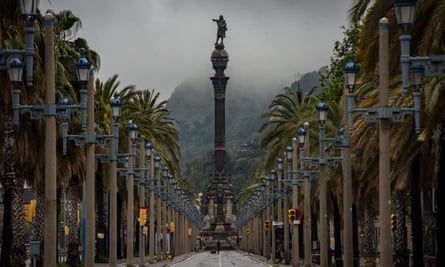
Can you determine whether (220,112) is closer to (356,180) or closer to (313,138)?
(313,138)

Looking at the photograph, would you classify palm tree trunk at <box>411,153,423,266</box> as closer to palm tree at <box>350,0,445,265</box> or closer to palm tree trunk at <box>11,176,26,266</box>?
palm tree at <box>350,0,445,265</box>

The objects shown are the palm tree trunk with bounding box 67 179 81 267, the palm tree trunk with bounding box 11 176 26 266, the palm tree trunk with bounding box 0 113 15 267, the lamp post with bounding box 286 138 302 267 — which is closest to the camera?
the palm tree trunk with bounding box 0 113 15 267

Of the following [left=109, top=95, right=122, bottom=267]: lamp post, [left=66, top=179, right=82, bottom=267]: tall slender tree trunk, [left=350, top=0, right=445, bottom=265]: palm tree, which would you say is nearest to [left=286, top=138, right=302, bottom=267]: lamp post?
[left=109, top=95, right=122, bottom=267]: lamp post

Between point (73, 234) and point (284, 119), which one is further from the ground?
point (284, 119)

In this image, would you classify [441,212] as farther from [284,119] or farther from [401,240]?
[284,119]

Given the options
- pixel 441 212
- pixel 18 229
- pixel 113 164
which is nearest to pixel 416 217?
pixel 441 212

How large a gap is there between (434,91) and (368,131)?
14200 mm

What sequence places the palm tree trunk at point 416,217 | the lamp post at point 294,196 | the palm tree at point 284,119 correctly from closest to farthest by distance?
the palm tree trunk at point 416,217 → the lamp post at point 294,196 → the palm tree at point 284,119

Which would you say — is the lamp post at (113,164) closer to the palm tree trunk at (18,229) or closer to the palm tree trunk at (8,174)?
the palm tree trunk at (18,229)

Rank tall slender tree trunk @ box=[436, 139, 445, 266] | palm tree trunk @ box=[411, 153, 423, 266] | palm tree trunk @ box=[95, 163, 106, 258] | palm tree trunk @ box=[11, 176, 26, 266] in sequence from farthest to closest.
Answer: palm tree trunk @ box=[95, 163, 106, 258] → palm tree trunk @ box=[11, 176, 26, 266] → palm tree trunk @ box=[411, 153, 423, 266] → tall slender tree trunk @ box=[436, 139, 445, 266]

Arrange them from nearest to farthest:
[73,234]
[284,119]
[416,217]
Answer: [416,217] → [73,234] → [284,119]

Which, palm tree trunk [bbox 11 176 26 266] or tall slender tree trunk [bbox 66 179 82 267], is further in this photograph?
tall slender tree trunk [bbox 66 179 82 267]

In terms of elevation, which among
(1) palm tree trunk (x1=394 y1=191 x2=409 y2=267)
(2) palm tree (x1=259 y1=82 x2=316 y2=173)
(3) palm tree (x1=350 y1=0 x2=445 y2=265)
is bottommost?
(1) palm tree trunk (x1=394 y1=191 x2=409 y2=267)

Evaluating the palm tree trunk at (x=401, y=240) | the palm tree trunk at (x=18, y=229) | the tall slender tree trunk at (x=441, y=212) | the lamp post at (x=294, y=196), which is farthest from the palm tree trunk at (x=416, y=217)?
the palm tree trunk at (x=18, y=229)
